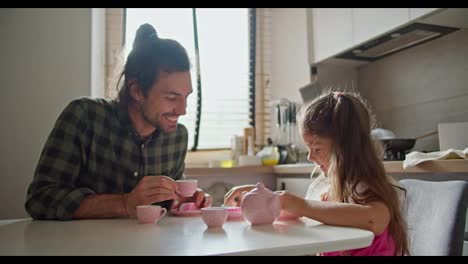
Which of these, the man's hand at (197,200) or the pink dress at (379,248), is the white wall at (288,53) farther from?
the pink dress at (379,248)

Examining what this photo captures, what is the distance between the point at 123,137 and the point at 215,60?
1.85 meters

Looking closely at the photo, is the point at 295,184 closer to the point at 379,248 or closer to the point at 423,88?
the point at 423,88

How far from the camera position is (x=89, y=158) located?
1.29 m

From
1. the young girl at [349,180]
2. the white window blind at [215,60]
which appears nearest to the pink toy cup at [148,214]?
the young girl at [349,180]

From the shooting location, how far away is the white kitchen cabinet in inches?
88.6

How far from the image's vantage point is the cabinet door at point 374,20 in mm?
1968

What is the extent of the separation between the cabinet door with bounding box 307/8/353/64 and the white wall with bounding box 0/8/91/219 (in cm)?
147

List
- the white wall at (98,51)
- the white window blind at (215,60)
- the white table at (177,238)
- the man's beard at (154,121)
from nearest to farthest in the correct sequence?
1. the white table at (177,238)
2. the man's beard at (154,121)
3. the white wall at (98,51)
4. the white window blind at (215,60)

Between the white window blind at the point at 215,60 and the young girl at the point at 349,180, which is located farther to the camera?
the white window blind at the point at 215,60

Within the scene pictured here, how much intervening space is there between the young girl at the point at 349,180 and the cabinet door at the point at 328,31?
4.48 ft

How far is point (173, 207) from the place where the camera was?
1249 mm

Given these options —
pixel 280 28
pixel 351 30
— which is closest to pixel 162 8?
pixel 280 28

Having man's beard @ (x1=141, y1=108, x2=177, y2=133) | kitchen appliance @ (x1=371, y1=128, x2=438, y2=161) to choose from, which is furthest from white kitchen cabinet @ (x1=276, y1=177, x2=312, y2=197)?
man's beard @ (x1=141, y1=108, x2=177, y2=133)
